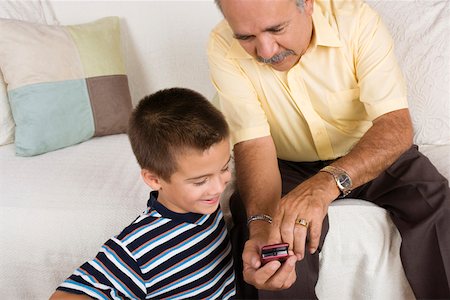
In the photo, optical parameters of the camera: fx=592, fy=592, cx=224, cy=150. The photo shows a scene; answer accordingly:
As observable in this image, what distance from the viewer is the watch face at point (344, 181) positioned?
1.38 meters

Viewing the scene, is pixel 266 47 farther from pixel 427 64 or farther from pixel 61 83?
pixel 61 83

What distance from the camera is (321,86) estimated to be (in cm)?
161

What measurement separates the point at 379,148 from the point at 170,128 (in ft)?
1.77

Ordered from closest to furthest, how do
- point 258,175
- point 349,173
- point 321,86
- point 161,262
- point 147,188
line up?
1. point 161,262
2. point 349,173
3. point 258,175
4. point 321,86
5. point 147,188

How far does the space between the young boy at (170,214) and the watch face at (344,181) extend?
278 mm

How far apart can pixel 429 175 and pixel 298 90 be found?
0.41 metres

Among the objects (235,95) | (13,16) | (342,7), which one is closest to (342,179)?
(235,95)

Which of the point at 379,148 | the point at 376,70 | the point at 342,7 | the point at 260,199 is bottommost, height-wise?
the point at 260,199

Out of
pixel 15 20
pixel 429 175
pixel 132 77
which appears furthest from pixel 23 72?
pixel 429 175

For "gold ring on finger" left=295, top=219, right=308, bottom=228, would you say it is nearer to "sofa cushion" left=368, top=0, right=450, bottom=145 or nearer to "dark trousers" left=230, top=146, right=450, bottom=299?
"dark trousers" left=230, top=146, right=450, bottom=299

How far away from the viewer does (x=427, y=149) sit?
1815 millimetres

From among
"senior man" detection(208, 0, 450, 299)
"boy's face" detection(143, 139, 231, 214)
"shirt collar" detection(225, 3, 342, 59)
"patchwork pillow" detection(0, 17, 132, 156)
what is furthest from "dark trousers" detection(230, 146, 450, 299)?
"patchwork pillow" detection(0, 17, 132, 156)

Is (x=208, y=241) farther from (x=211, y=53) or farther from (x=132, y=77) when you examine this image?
(x=132, y=77)

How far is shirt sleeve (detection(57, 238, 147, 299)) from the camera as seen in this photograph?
1.20 meters
